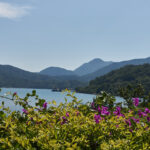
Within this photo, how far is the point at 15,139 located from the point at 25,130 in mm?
631

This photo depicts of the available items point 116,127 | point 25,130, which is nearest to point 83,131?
point 116,127

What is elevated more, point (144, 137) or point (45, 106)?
point (45, 106)

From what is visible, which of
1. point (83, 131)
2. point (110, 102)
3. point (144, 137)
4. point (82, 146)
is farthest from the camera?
point (110, 102)

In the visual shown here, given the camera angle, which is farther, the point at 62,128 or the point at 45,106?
the point at 45,106

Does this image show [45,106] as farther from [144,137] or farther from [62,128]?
[144,137]

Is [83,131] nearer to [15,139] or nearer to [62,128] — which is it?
[62,128]

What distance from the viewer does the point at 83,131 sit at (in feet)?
13.2

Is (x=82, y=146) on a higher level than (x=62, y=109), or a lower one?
lower

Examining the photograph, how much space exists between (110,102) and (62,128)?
262 cm

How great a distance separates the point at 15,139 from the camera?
342 centimetres

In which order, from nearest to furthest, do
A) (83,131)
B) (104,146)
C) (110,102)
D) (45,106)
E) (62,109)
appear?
(104,146) < (83,131) < (62,109) < (45,106) < (110,102)

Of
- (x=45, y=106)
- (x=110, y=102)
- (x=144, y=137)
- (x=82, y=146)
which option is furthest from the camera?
(x=110, y=102)

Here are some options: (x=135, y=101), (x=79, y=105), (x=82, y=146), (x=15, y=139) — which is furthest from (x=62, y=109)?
(x=135, y=101)

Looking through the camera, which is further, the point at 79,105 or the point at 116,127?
the point at 79,105
